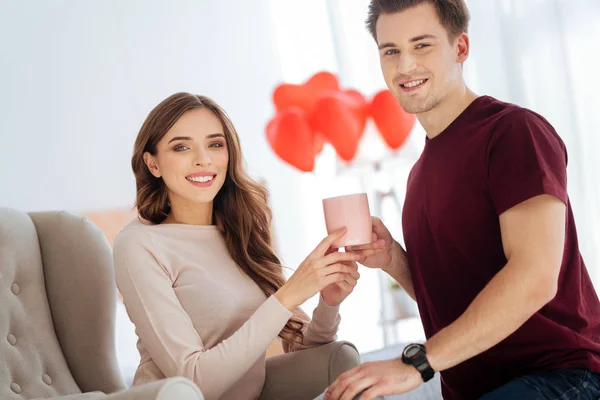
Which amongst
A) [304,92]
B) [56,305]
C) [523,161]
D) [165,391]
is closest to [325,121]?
[304,92]

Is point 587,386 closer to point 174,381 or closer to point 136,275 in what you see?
point 174,381

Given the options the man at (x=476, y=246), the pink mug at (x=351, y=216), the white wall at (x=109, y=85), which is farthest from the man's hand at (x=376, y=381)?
the white wall at (x=109, y=85)

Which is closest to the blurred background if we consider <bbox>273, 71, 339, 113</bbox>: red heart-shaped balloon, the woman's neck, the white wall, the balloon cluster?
the white wall

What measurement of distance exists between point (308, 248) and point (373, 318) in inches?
25.8

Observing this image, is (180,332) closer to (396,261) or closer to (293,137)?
(396,261)

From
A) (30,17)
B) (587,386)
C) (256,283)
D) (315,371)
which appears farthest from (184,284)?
(30,17)

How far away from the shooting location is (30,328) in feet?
5.55

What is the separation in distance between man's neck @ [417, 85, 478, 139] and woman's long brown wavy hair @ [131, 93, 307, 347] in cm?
57

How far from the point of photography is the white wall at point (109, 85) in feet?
12.9

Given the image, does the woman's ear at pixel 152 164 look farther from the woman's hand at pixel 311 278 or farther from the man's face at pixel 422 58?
the man's face at pixel 422 58

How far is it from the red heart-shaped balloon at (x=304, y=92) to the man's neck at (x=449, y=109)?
2259mm

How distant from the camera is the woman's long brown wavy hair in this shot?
1.82 metres

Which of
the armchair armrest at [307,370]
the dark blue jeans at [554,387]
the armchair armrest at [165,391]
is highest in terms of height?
the armchair armrest at [165,391]

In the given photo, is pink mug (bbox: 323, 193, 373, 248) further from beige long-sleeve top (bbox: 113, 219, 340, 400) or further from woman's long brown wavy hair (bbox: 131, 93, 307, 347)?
woman's long brown wavy hair (bbox: 131, 93, 307, 347)
